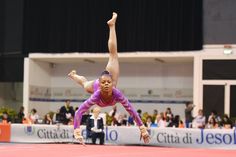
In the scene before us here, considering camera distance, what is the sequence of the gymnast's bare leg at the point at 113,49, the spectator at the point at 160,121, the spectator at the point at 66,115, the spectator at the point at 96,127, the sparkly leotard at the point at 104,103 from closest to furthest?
the sparkly leotard at the point at 104,103 → the gymnast's bare leg at the point at 113,49 → the spectator at the point at 96,127 → the spectator at the point at 160,121 → the spectator at the point at 66,115

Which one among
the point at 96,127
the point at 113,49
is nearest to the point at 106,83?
the point at 113,49

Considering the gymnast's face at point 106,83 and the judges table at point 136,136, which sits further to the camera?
the judges table at point 136,136

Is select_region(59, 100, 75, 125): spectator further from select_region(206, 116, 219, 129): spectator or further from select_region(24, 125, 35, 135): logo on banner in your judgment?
select_region(206, 116, 219, 129): spectator

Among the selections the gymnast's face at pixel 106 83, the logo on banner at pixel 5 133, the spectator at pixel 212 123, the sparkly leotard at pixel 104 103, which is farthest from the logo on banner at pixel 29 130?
the gymnast's face at pixel 106 83

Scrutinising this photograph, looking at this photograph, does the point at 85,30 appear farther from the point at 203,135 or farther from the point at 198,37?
the point at 203,135

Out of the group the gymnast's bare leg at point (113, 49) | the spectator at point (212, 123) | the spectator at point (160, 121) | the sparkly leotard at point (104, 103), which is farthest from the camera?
the spectator at point (160, 121)

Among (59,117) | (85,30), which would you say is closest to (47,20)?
(85,30)

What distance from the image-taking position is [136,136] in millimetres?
13812

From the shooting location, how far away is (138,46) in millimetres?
18688

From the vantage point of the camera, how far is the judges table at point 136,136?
13047mm

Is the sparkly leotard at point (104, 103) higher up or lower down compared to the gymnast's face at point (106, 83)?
lower down

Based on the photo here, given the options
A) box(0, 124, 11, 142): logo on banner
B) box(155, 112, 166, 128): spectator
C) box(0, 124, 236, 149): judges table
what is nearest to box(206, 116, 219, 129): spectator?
box(155, 112, 166, 128): spectator

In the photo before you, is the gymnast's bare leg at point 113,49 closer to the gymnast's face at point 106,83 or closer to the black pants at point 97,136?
the gymnast's face at point 106,83

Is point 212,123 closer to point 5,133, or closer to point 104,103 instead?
point 5,133
